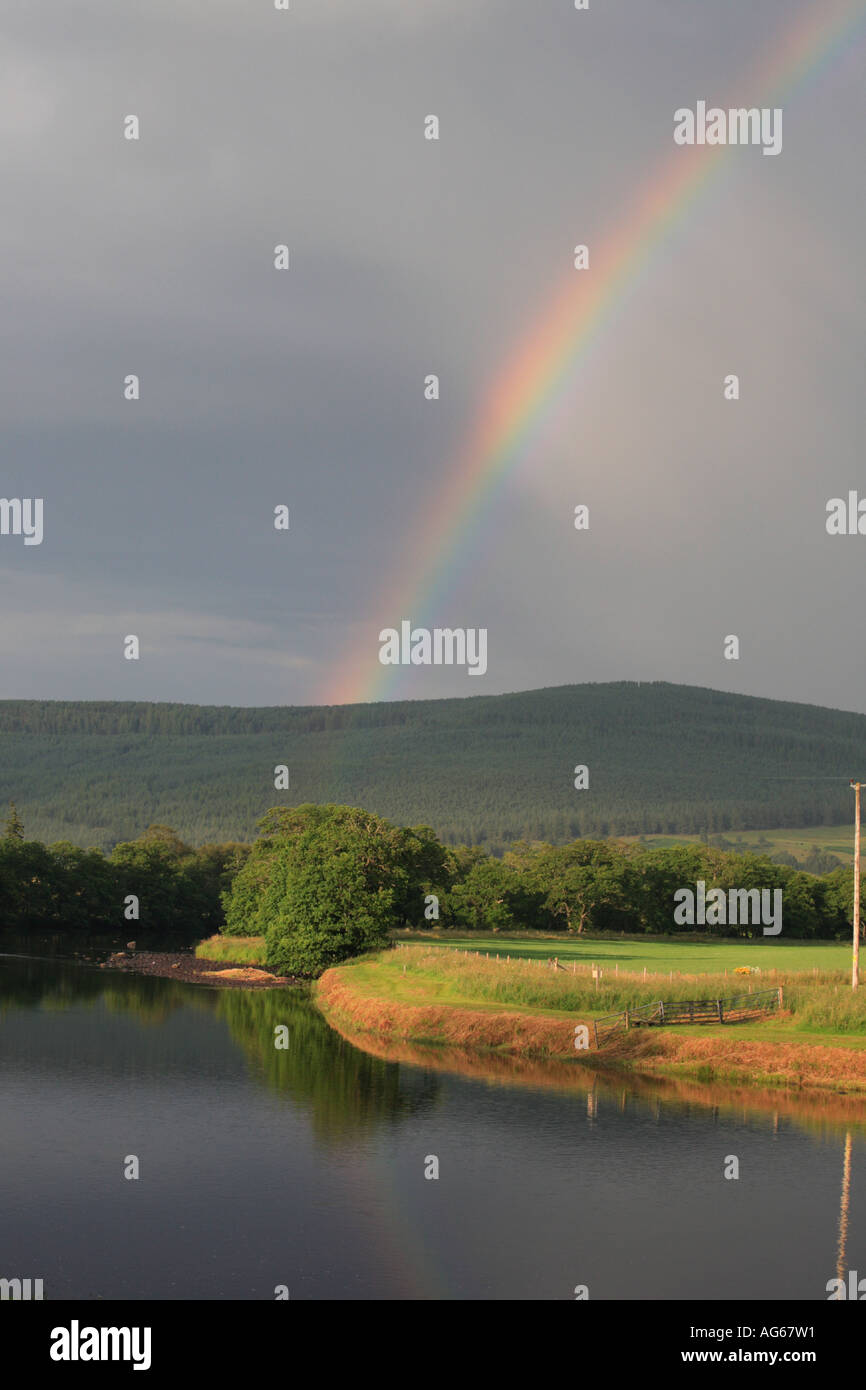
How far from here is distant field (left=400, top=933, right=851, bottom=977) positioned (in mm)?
99062

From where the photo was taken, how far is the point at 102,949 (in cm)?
13462

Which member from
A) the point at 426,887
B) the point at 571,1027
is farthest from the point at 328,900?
the point at 426,887

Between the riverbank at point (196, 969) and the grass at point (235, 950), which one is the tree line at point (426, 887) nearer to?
the grass at point (235, 950)

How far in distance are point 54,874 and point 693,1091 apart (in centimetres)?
11951

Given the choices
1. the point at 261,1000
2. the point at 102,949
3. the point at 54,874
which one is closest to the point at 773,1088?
the point at 261,1000

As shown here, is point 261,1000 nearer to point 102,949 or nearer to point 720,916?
point 102,949

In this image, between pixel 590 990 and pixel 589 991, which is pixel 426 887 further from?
pixel 589 991

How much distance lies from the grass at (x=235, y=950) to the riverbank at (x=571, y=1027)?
3210cm

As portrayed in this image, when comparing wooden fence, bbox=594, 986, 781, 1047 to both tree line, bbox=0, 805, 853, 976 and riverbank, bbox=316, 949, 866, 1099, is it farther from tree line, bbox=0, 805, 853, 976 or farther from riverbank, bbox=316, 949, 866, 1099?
tree line, bbox=0, 805, 853, 976

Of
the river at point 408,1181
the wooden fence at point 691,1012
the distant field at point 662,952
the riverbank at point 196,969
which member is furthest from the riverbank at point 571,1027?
the riverbank at point 196,969

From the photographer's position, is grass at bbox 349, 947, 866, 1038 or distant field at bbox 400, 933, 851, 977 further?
distant field at bbox 400, 933, 851, 977

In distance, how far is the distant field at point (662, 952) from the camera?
99062mm

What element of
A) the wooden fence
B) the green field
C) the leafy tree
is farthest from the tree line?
the wooden fence

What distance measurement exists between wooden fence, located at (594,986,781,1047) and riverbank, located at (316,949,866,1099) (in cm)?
96
